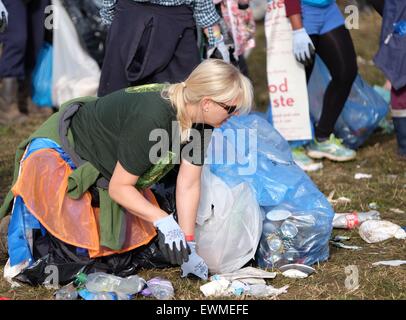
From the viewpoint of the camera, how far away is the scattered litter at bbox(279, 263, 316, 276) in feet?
10.4

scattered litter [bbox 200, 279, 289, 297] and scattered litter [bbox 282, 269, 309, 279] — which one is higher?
scattered litter [bbox 200, 279, 289, 297]

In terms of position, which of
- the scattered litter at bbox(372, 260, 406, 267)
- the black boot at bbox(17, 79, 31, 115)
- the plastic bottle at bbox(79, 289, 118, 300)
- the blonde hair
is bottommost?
the black boot at bbox(17, 79, 31, 115)

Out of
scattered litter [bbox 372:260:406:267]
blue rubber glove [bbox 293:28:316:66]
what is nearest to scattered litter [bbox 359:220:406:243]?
scattered litter [bbox 372:260:406:267]

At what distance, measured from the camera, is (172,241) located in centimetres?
284

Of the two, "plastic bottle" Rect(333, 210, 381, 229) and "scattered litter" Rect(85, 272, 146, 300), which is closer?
"scattered litter" Rect(85, 272, 146, 300)

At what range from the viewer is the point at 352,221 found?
12.3 ft

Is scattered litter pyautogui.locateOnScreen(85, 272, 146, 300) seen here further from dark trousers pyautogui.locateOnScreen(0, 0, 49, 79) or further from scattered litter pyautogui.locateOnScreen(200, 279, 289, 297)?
dark trousers pyautogui.locateOnScreen(0, 0, 49, 79)

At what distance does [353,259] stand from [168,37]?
1.46 m

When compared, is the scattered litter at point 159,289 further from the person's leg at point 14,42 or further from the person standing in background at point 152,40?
the person's leg at point 14,42

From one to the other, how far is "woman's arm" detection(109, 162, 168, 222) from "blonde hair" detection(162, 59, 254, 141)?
27 cm

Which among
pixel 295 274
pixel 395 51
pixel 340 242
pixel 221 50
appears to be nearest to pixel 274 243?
pixel 295 274

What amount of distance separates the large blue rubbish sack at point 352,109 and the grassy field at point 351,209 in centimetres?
15
